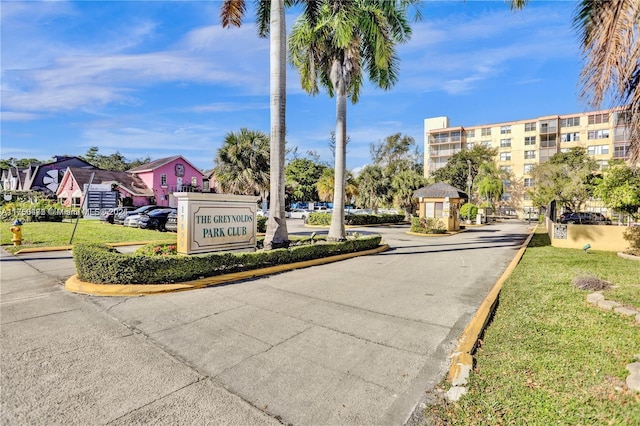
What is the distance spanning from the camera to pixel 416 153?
2384 inches

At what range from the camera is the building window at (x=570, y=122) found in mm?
55500

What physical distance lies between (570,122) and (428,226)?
2041 inches

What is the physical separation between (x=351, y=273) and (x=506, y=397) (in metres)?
6.08

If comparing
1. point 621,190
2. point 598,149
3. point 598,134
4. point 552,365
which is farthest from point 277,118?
point 598,134

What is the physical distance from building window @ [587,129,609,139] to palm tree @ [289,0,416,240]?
57.0 meters

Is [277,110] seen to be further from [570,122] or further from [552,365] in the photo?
[570,122]

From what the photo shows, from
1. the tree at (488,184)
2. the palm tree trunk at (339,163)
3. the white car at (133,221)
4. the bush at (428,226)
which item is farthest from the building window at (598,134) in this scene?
the white car at (133,221)

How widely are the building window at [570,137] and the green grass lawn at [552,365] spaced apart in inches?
2479

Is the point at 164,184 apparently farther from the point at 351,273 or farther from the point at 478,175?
the point at 478,175

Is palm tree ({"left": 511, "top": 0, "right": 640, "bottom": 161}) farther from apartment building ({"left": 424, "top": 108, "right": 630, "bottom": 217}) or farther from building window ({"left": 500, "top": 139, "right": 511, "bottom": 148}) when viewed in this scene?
building window ({"left": 500, "top": 139, "right": 511, "bottom": 148})

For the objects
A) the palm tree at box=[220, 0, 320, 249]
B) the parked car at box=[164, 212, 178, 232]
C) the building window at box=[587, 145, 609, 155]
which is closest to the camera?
the palm tree at box=[220, 0, 320, 249]

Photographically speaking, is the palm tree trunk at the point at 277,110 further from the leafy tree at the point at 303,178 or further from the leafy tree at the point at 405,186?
the leafy tree at the point at 303,178

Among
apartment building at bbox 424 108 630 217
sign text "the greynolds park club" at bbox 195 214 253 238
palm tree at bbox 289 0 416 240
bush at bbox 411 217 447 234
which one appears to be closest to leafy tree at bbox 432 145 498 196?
apartment building at bbox 424 108 630 217

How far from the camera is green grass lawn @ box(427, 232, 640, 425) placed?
2.80m
